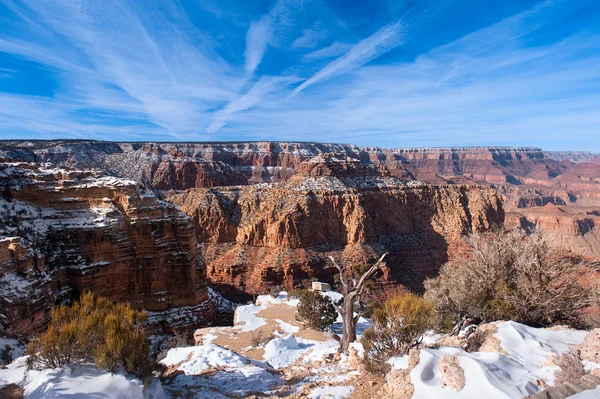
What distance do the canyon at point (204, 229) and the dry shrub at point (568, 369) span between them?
11.5 metres

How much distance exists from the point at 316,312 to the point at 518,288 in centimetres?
1154

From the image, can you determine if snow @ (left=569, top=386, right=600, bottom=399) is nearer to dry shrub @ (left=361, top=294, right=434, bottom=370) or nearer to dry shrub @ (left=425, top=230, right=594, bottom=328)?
dry shrub @ (left=361, top=294, right=434, bottom=370)

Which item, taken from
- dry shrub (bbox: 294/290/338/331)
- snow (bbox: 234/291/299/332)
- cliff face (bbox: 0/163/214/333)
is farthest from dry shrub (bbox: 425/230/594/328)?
cliff face (bbox: 0/163/214/333)

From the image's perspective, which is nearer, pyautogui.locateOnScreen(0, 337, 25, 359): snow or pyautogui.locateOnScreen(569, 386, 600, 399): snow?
pyautogui.locateOnScreen(569, 386, 600, 399): snow

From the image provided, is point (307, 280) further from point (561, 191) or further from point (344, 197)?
point (561, 191)

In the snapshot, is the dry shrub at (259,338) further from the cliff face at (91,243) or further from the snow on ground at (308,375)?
the cliff face at (91,243)

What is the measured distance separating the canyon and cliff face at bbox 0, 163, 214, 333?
0.18 ft

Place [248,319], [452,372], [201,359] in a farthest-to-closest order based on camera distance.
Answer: [248,319] < [201,359] < [452,372]

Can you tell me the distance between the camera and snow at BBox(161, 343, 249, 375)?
1269 cm

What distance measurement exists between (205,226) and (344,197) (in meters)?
17.6

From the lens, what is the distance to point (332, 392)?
8.73 m

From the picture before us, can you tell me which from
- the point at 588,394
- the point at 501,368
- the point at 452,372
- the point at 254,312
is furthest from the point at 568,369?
the point at 254,312

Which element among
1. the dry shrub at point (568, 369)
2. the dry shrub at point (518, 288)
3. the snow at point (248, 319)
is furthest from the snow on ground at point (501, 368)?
the snow at point (248, 319)

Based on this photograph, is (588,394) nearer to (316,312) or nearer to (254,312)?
(316,312)
